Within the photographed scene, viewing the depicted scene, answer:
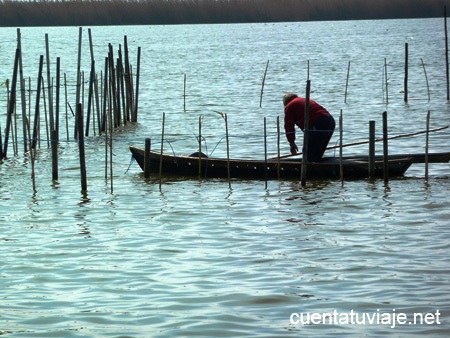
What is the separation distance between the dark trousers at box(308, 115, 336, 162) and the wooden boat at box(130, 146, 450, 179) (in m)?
0.16

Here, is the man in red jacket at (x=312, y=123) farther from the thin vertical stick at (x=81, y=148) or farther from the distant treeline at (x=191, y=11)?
the distant treeline at (x=191, y=11)

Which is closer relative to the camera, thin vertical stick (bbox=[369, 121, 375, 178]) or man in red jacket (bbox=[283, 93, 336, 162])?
thin vertical stick (bbox=[369, 121, 375, 178])

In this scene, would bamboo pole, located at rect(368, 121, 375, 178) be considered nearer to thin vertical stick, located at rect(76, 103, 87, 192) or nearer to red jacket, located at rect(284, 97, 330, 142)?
red jacket, located at rect(284, 97, 330, 142)

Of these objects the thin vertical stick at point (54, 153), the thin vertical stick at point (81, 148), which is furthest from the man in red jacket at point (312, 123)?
the thin vertical stick at point (54, 153)

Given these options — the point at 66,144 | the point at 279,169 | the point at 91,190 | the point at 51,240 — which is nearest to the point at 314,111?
the point at 279,169

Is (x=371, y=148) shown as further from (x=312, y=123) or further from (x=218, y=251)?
(x=218, y=251)

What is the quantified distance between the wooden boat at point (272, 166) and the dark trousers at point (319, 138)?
0.16 m

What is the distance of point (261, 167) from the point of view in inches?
536

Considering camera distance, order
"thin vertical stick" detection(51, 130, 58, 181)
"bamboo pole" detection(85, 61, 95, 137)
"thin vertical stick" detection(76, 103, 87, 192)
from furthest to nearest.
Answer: "bamboo pole" detection(85, 61, 95, 137)
"thin vertical stick" detection(51, 130, 58, 181)
"thin vertical stick" detection(76, 103, 87, 192)

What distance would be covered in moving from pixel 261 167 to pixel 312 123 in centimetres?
Answer: 92

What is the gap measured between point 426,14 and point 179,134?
4819 cm

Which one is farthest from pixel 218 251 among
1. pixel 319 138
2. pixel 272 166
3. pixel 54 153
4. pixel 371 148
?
pixel 54 153

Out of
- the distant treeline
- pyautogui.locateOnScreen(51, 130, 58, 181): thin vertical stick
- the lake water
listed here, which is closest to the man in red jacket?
the lake water

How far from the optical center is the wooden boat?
527 inches
